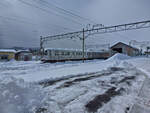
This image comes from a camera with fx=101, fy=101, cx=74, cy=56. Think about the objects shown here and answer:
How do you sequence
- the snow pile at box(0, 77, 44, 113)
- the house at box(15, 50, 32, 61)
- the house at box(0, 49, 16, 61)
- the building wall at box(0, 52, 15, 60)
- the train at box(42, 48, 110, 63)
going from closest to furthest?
the snow pile at box(0, 77, 44, 113), the train at box(42, 48, 110, 63), the house at box(0, 49, 16, 61), the building wall at box(0, 52, 15, 60), the house at box(15, 50, 32, 61)

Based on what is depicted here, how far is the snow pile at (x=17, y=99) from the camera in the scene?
2.79 metres

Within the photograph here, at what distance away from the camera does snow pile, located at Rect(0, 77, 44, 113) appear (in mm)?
2793

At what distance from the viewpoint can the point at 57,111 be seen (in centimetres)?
304

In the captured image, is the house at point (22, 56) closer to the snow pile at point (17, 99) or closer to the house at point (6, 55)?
the house at point (6, 55)

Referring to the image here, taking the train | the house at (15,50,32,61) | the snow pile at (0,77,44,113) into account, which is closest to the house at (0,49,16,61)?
the house at (15,50,32,61)

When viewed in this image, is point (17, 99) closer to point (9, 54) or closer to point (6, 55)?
point (6, 55)

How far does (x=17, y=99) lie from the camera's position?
122 inches

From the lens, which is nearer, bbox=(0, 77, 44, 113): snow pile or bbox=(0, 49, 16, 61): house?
bbox=(0, 77, 44, 113): snow pile

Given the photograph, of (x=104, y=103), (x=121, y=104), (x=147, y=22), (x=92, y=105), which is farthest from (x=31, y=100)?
(x=147, y=22)

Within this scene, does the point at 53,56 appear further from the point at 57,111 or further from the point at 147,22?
the point at 57,111

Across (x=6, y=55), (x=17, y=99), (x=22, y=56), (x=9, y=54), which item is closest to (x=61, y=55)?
(x=22, y=56)

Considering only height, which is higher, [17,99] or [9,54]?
[9,54]

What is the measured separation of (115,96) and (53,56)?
19.1 metres

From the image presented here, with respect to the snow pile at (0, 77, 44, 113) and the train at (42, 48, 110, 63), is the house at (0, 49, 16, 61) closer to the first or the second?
the train at (42, 48, 110, 63)
